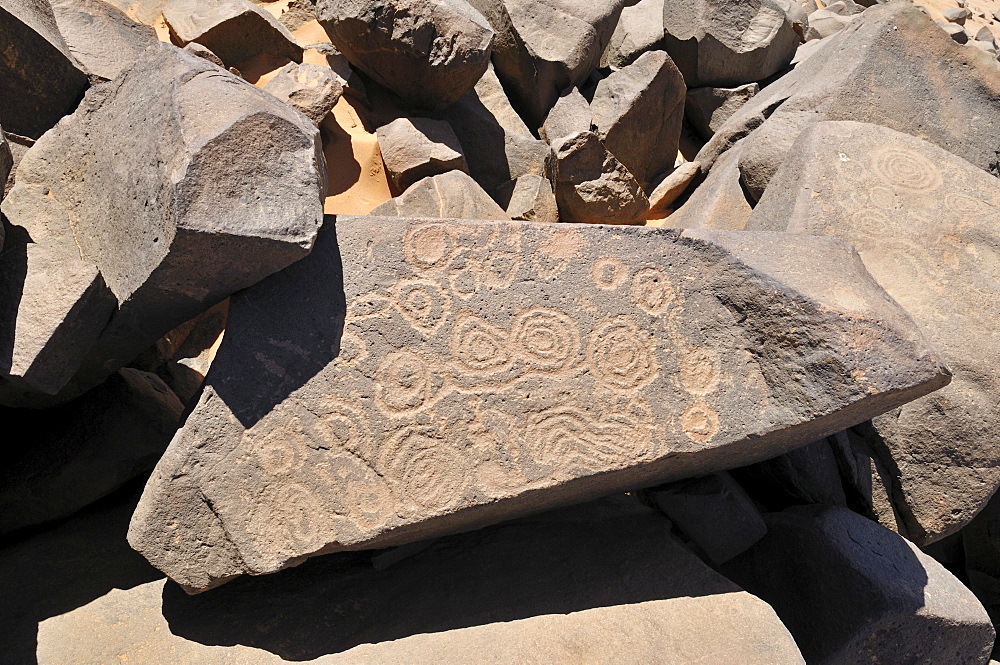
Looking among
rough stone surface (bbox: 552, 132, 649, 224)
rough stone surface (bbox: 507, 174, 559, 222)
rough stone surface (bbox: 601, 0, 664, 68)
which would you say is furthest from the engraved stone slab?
rough stone surface (bbox: 601, 0, 664, 68)

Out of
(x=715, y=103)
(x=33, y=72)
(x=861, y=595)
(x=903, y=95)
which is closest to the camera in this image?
(x=861, y=595)

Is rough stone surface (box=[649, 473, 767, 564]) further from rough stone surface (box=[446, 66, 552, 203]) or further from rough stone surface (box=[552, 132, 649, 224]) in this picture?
rough stone surface (box=[446, 66, 552, 203])

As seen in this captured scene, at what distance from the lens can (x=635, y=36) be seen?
4484 millimetres

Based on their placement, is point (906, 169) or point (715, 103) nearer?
point (906, 169)

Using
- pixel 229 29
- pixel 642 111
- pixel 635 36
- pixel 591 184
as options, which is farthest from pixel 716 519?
pixel 229 29

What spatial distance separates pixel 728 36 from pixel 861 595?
3.16 meters

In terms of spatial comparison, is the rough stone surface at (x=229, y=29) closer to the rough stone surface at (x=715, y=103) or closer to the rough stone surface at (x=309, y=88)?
the rough stone surface at (x=309, y=88)

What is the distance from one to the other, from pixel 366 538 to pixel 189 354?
67.9 inches

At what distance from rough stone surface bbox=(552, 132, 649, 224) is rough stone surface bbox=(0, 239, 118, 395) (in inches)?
84.2

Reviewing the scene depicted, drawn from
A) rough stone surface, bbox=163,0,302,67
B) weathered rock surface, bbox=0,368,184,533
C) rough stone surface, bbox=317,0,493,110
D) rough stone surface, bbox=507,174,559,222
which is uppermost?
rough stone surface, bbox=317,0,493,110

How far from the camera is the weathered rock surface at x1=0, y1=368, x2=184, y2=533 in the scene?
217cm

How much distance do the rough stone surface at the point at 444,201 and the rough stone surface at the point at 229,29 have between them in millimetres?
1416

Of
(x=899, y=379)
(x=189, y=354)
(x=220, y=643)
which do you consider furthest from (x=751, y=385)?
(x=189, y=354)

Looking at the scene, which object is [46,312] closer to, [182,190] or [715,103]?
[182,190]
